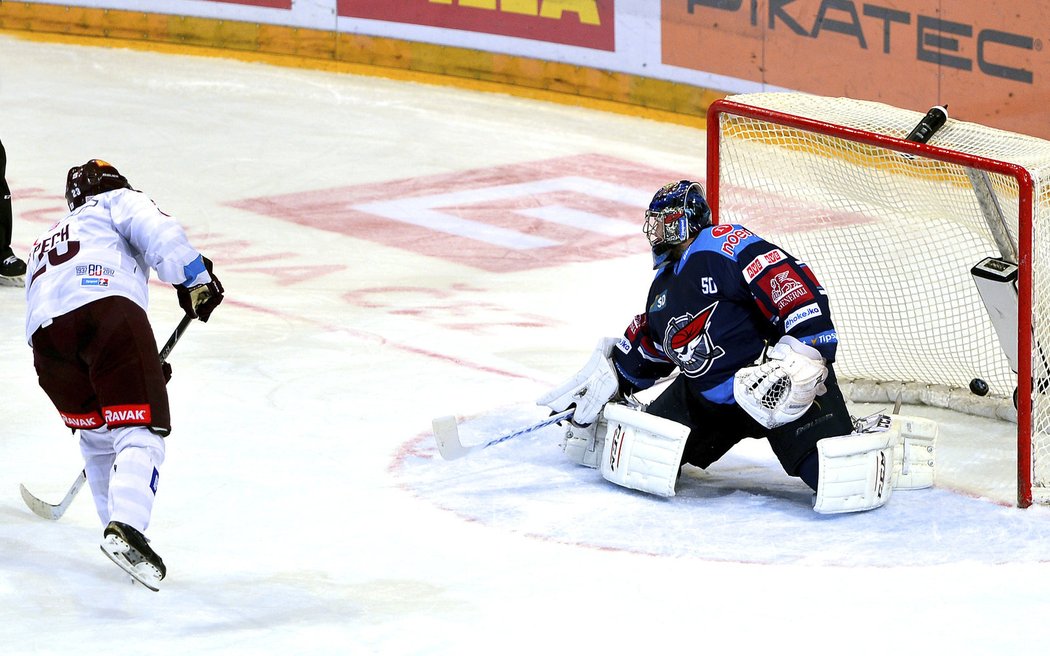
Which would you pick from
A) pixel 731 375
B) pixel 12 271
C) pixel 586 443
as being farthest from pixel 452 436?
pixel 12 271

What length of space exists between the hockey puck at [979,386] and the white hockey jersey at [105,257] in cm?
254

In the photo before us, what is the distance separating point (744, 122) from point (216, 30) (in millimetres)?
6540

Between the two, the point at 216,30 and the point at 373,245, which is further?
the point at 216,30

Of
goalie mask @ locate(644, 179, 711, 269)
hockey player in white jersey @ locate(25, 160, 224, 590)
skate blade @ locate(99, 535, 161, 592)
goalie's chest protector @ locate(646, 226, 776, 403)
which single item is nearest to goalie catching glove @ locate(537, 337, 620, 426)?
goalie's chest protector @ locate(646, 226, 776, 403)

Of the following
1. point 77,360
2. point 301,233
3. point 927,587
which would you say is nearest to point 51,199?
point 301,233

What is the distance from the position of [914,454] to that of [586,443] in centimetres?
92

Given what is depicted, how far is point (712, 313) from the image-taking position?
458 cm

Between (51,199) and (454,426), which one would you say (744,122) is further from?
(51,199)

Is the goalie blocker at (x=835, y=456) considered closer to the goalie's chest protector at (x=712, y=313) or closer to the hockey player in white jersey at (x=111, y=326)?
the goalie's chest protector at (x=712, y=313)

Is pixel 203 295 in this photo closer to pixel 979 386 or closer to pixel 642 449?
pixel 642 449

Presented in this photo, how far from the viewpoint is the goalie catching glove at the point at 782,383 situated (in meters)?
4.38

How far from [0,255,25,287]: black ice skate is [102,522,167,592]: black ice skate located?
3633mm

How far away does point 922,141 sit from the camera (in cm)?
484

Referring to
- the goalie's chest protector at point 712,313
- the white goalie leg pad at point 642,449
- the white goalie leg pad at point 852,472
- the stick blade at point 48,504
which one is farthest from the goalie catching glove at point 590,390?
the stick blade at point 48,504
